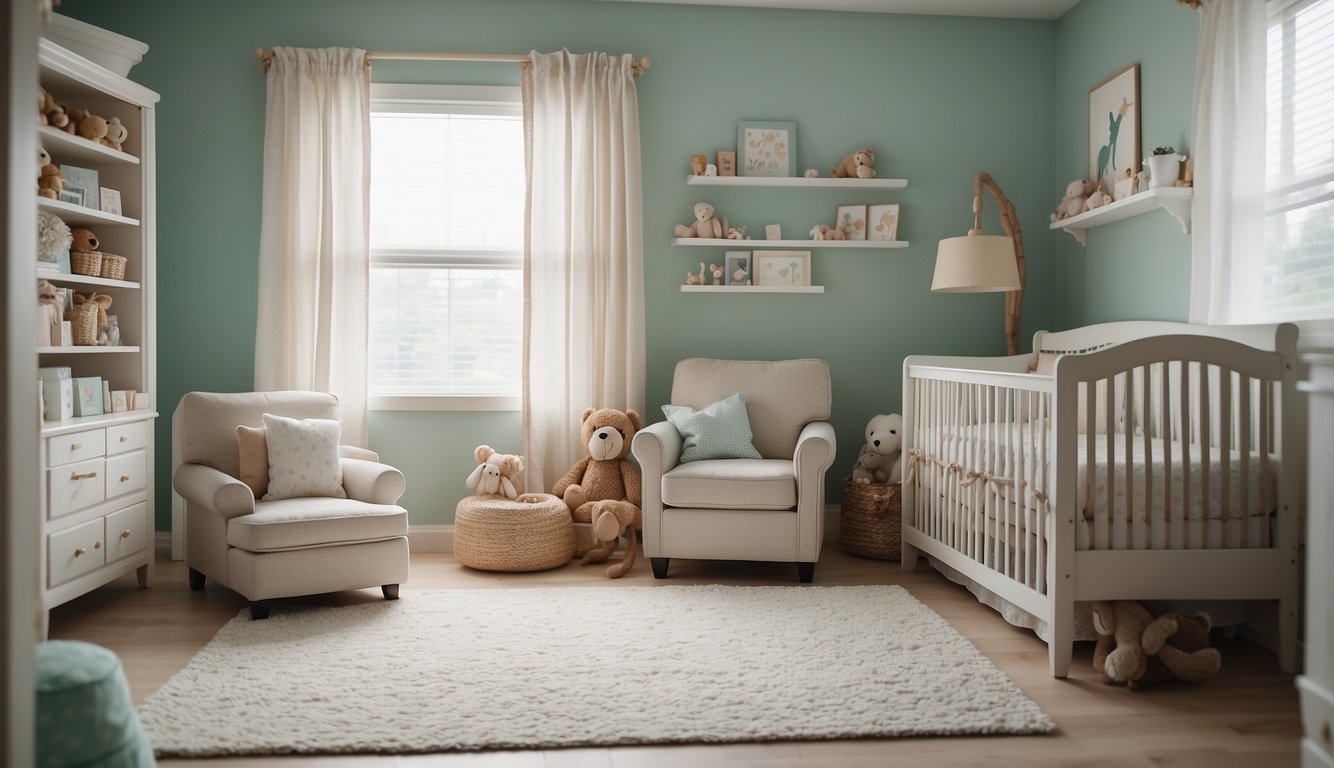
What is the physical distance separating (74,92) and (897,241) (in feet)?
11.1

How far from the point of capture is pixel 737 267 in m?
4.09

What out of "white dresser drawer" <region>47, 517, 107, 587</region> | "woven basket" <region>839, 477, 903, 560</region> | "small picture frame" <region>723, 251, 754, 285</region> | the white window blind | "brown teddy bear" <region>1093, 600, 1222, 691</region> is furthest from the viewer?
"small picture frame" <region>723, 251, 754, 285</region>

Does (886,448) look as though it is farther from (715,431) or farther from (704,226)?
(704,226)

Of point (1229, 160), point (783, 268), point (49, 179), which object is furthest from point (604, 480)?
point (1229, 160)

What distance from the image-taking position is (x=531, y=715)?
82.6 inches

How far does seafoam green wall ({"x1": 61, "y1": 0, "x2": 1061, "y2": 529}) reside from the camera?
388cm

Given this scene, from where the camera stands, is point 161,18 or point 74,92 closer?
point 74,92

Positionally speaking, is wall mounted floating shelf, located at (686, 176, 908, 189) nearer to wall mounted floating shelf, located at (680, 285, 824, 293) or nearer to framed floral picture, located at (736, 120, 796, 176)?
framed floral picture, located at (736, 120, 796, 176)

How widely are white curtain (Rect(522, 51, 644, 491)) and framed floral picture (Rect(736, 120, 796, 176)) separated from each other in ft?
1.70

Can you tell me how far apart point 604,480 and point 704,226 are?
125cm

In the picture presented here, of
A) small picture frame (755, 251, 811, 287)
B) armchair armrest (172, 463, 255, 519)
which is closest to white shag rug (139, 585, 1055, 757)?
armchair armrest (172, 463, 255, 519)

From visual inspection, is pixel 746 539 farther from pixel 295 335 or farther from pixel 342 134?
pixel 342 134

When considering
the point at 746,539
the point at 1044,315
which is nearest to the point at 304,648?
the point at 746,539

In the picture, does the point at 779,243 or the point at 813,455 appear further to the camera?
the point at 779,243
